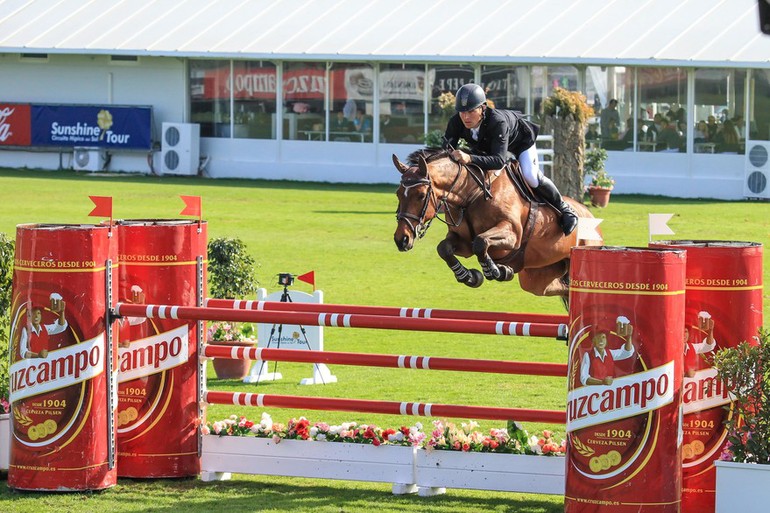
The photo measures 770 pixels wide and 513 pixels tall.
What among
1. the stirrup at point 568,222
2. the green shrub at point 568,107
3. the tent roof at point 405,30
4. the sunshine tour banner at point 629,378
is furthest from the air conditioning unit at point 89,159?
the sunshine tour banner at point 629,378

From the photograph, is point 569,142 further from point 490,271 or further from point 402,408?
point 402,408

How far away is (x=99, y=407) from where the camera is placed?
7.12 meters

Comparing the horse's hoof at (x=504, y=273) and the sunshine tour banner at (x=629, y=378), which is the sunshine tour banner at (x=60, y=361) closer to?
the horse's hoof at (x=504, y=273)

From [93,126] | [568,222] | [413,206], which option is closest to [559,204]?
[568,222]

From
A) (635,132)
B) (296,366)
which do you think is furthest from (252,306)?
(635,132)

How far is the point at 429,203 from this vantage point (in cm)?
766

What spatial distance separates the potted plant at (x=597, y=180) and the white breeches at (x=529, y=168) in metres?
14.8

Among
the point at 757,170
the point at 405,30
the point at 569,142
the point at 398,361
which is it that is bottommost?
the point at 398,361

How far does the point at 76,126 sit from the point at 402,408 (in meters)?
26.2

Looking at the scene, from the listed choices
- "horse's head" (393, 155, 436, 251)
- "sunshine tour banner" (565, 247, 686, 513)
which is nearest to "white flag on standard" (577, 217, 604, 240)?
"horse's head" (393, 155, 436, 251)

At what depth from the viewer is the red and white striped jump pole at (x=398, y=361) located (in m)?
6.64

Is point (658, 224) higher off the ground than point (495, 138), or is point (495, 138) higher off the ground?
point (495, 138)

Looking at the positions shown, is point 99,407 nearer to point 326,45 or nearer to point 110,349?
point 110,349

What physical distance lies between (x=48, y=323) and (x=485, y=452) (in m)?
2.36
